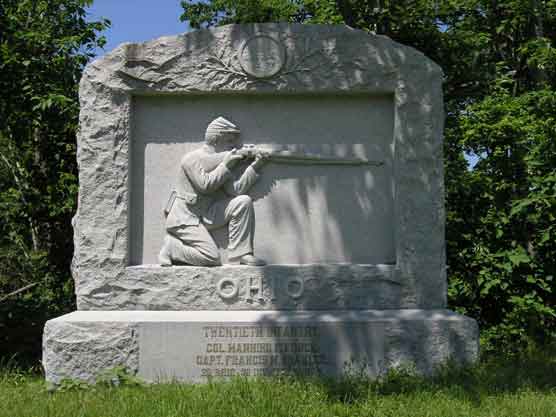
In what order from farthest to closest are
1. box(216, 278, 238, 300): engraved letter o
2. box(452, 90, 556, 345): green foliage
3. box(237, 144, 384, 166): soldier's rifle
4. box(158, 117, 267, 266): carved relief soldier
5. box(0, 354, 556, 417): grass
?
box(452, 90, 556, 345): green foliage → box(237, 144, 384, 166): soldier's rifle → box(158, 117, 267, 266): carved relief soldier → box(216, 278, 238, 300): engraved letter o → box(0, 354, 556, 417): grass

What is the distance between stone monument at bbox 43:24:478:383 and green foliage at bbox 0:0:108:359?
1.68 meters

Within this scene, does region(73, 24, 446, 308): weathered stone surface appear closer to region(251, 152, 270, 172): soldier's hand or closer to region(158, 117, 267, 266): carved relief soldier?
region(158, 117, 267, 266): carved relief soldier

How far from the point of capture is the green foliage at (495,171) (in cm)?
670

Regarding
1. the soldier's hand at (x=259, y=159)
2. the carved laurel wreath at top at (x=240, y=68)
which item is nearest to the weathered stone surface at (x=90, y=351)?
the soldier's hand at (x=259, y=159)

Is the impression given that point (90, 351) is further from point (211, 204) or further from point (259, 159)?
point (259, 159)

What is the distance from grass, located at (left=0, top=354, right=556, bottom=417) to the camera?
12.4ft

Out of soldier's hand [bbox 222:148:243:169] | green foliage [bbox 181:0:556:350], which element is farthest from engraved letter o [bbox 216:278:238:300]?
green foliage [bbox 181:0:556:350]

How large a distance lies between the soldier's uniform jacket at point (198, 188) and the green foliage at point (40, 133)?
2065 millimetres

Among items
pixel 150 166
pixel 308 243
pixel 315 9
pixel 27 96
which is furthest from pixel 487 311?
pixel 27 96

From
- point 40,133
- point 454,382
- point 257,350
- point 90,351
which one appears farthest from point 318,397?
point 40,133

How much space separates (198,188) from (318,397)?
84.7 inches

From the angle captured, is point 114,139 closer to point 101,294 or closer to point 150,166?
Answer: point 150,166

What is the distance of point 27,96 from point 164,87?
8.19 feet

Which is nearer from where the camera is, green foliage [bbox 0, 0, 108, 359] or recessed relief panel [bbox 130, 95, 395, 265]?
recessed relief panel [bbox 130, 95, 395, 265]
